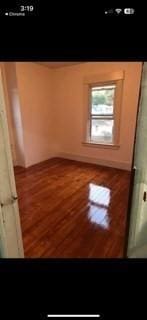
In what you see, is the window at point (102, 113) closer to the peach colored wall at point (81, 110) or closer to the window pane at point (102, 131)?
the window pane at point (102, 131)

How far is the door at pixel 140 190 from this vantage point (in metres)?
0.57

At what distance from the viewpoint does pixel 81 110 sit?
3.50 metres

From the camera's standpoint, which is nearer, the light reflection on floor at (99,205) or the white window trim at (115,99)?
the light reflection on floor at (99,205)

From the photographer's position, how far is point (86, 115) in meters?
3.45

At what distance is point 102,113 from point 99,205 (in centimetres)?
194

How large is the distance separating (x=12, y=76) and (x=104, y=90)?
1.64 m

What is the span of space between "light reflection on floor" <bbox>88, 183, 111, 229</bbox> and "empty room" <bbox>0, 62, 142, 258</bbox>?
1 centimetres

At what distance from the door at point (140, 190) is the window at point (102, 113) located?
8.87 feet

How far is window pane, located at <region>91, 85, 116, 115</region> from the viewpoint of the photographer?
312 centimetres
